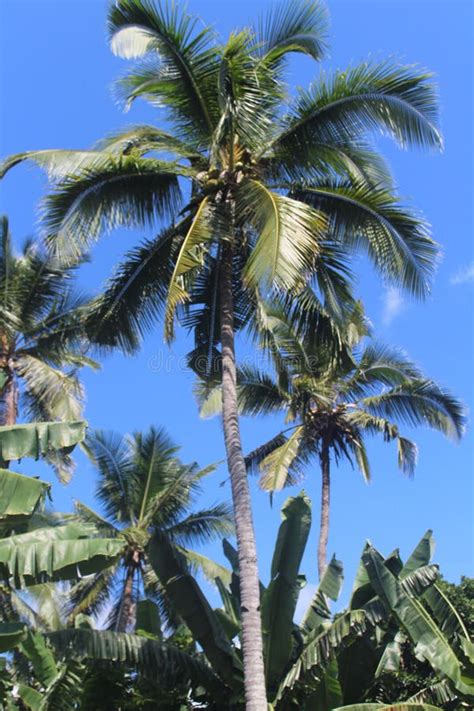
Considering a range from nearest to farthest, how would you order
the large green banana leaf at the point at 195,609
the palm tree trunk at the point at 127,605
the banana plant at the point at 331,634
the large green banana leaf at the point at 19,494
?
1. the large green banana leaf at the point at 19,494
2. the banana plant at the point at 331,634
3. the large green banana leaf at the point at 195,609
4. the palm tree trunk at the point at 127,605

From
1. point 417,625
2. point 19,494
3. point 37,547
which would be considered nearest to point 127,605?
point 417,625

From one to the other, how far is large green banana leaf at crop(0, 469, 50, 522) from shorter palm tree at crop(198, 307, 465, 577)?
38.4 ft

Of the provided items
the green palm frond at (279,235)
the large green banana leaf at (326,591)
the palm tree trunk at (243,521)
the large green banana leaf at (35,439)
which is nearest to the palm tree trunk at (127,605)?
the large green banana leaf at (326,591)

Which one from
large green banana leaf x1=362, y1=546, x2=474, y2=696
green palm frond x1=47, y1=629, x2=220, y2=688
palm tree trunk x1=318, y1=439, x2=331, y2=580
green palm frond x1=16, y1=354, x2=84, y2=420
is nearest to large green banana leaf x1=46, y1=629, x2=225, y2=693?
green palm frond x1=47, y1=629, x2=220, y2=688

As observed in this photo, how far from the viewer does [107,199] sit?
13.2 m

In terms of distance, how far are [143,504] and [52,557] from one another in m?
13.0

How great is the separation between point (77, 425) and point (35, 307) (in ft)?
31.8

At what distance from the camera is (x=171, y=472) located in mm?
23266

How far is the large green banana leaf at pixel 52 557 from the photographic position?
9.91 metres

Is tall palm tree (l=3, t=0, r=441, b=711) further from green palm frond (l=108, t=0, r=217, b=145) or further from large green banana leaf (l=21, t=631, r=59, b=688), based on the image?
large green banana leaf (l=21, t=631, r=59, b=688)

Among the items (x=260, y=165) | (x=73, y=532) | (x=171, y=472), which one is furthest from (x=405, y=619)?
(x=171, y=472)

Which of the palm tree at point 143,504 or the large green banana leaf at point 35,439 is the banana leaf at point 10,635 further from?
the palm tree at point 143,504

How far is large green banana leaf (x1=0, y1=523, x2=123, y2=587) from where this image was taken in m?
9.91

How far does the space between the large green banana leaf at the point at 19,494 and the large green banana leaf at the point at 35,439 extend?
0.60 m
